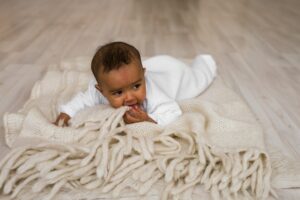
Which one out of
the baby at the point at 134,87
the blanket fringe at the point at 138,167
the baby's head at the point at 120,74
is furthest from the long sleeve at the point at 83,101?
the blanket fringe at the point at 138,167

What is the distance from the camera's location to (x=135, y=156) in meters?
0.80

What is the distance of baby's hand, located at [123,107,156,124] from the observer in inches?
36.8

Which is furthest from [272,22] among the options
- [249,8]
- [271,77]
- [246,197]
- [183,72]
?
[246,197]

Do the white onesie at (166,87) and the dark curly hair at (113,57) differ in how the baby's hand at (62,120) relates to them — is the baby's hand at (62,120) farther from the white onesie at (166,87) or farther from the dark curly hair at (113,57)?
the dark curly hair at (113,57)

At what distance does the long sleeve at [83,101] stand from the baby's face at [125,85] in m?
0.09

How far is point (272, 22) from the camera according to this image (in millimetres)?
2477

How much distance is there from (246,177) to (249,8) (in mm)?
2567

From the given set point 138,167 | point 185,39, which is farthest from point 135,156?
point 185,39

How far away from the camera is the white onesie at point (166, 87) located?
3.23 feet

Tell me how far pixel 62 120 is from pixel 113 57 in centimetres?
24

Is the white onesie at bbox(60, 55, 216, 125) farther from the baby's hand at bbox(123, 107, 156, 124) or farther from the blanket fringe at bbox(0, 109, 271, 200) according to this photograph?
the blanket fringe at bbox(0, 109, 271, 200)

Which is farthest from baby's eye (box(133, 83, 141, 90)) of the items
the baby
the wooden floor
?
the wooden floor

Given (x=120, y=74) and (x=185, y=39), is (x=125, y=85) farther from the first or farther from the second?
(x=185, y=39)

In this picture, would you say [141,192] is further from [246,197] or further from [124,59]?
[124,59]
